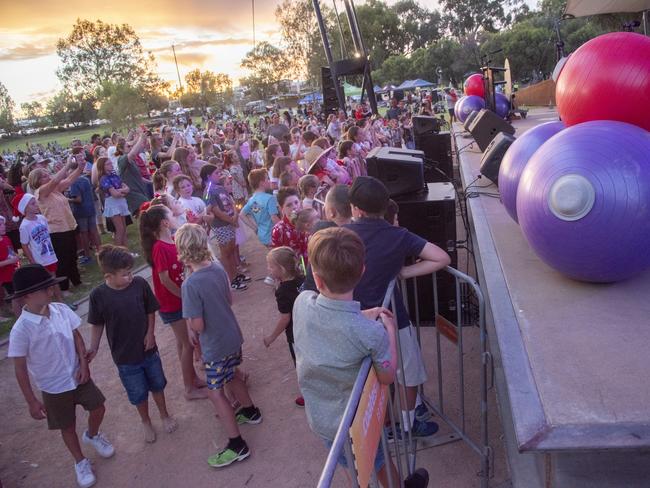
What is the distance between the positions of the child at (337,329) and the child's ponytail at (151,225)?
2392 mm

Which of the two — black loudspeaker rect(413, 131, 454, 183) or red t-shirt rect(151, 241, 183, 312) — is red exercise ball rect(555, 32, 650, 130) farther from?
black loudspeaker rect(413, 131, 454, 183)

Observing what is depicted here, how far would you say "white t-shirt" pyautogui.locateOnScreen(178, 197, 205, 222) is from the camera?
5.79 meters

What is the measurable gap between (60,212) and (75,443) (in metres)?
4.62

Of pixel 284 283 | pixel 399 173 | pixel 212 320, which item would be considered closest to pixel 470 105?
pixel 399 173

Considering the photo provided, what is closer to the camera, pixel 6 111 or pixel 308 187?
pixel 308 187

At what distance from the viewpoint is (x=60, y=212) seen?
7.18 metres

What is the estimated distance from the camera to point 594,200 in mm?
2865

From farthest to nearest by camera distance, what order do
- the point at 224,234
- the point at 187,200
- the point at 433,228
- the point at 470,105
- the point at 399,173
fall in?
the point at 470,105 < the point at 224,234 < the point at 187,200 < the point at 399,173 < the point at 433,228

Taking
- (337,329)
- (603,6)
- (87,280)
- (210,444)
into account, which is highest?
(603,6)

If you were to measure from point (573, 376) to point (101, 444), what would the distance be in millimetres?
3511

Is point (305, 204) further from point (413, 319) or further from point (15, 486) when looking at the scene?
point (15, 486)

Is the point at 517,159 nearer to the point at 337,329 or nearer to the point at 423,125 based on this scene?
the point at 337,329

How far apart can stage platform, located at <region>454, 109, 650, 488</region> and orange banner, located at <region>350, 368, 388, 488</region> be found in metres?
0.70

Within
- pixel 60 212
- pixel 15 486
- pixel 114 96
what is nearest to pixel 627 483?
pixel 15 486
